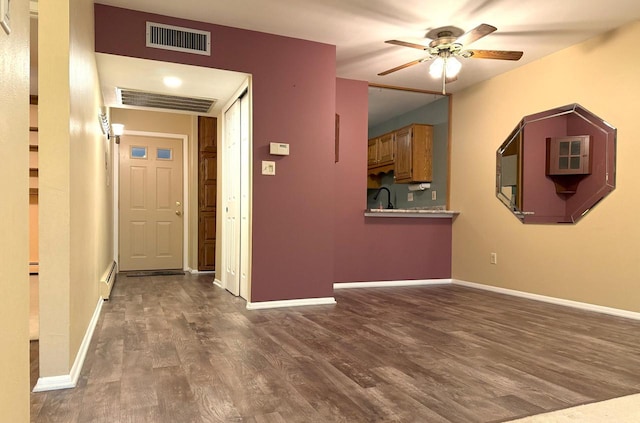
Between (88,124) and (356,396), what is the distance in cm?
238

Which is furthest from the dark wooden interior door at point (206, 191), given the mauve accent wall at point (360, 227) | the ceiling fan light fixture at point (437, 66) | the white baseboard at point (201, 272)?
the ceiling fan light fixture at point (437, 66)

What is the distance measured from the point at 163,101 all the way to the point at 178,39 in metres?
1.31

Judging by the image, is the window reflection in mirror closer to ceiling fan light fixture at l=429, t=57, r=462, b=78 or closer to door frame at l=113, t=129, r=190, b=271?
ceiling fan light fixture at l=429, t=57, r=462, b=78

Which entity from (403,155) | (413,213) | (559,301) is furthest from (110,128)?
(559,301)

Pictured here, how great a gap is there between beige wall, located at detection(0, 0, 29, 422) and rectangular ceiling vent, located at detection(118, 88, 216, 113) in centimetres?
347

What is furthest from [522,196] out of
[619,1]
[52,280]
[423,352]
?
[52,280]

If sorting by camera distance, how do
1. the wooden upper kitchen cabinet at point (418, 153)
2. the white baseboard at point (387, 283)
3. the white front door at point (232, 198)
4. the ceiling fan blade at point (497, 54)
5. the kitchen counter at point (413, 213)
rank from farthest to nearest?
1. the wooden upper kitchen cabinet at point (418, 153)
2. the kitchen counter at point (413, 213)
3. the white baseboard at point (387, 283)
4. the white front door at point (232, 198)
5. the ceiling fan blade at point (497, 54)

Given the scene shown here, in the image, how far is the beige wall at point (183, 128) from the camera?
20.3ft

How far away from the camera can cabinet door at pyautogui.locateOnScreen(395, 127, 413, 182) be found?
19.8 feet

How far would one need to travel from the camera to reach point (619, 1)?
3.18 metres

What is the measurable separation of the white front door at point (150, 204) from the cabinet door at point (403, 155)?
3.36 metres

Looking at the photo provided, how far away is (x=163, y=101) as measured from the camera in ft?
15.4

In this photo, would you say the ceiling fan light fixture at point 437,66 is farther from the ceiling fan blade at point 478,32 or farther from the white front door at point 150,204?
the white front door at point 150,204

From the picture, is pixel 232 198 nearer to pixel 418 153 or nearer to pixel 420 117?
pixel 418 153
